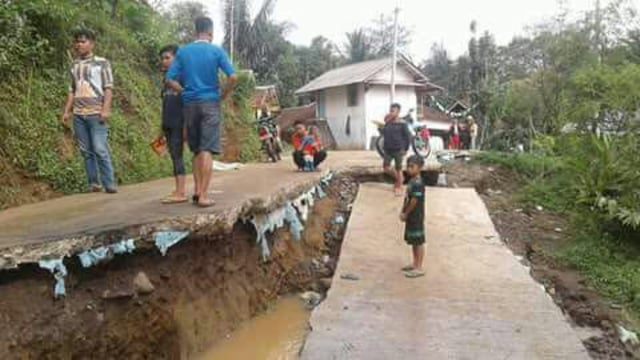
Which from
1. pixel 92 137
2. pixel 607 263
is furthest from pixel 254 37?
pixel 92 137

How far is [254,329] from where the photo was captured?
6.47 metres

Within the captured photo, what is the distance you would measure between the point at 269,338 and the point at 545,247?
5.46m

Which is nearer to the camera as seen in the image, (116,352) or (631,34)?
→ (116,352)

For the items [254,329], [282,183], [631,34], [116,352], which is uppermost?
[631,34]

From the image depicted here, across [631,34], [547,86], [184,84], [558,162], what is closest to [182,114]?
[184,84]

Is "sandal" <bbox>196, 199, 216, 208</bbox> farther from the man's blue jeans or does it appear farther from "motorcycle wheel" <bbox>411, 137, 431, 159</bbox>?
"motorcycle wheel" <bbox>411, 137, 431, 159</bbox>

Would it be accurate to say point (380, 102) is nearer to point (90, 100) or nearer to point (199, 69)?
point (90, 100)

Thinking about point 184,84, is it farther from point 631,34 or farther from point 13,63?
point 631,34

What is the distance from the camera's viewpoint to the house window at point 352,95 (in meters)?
30.0

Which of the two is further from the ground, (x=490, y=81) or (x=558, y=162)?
(x=490, y=81)

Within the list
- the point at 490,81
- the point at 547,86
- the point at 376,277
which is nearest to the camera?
the point at 376,277

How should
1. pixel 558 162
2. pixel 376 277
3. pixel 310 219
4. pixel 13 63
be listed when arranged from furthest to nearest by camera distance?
pixel 558 162
pixel 310 219
pixel 13 63
pixel 376 277

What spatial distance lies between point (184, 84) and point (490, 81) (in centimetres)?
3298

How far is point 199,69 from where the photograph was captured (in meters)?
5.66
